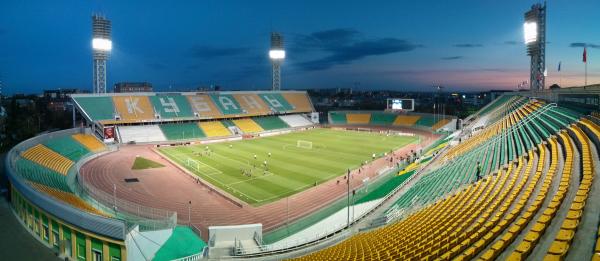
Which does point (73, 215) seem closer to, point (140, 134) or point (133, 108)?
point (140, 134)

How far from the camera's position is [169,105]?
62.0m

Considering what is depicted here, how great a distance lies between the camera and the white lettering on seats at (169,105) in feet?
199

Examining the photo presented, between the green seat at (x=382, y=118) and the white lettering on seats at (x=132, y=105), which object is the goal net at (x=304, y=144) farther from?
the green seat at (x=382, y=118)

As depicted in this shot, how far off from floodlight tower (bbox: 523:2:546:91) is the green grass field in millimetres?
17660

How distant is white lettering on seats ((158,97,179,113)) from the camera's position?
60703 mm

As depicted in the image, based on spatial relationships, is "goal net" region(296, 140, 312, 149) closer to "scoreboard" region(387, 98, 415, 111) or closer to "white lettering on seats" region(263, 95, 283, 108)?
"white lettering on seats" region(263, 95, 283, 108)

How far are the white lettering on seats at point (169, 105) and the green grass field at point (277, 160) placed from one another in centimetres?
1418

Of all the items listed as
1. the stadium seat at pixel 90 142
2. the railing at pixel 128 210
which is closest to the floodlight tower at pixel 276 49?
the stadium seat at pixel 90 142

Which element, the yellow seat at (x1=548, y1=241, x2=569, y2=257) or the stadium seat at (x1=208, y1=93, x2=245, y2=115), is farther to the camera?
the stadium seat at (x1=208, y1=93, x2=245, y2=115)

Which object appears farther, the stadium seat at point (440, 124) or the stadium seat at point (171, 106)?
the stadium seat at point (440, 124)

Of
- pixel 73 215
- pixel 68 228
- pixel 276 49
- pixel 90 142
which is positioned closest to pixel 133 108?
pixel 90 142

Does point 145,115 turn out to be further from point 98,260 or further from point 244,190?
point 98,260

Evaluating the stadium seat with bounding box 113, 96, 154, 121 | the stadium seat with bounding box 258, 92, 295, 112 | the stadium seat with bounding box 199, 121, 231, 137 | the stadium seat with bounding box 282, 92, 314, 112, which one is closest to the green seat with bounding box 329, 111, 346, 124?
the stadium seat with bounding box 282, 92, 314, 112

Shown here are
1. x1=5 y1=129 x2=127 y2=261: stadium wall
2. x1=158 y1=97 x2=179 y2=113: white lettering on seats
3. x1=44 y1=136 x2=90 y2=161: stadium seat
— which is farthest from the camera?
x1=158 y1=97 x2=179 y2=113: white lettering on seats
